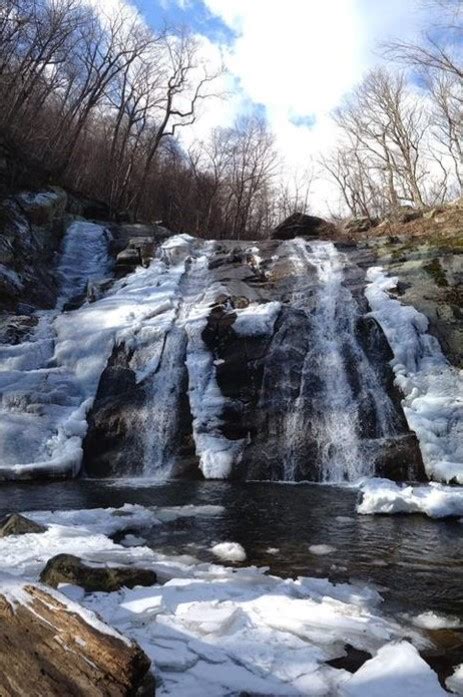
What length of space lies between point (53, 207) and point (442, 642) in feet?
63.4

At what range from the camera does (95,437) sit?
33.7 feet

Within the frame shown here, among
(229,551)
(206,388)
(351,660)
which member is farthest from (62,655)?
(206,388)

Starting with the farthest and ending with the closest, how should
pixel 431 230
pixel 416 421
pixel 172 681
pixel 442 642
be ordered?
pixel 431 230
pixel 416 421
pixel 442 642
pixel 172 681

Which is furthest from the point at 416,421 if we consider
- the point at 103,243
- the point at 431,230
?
the point at 103,243

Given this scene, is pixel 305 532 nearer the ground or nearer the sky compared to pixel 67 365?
nearer the ground

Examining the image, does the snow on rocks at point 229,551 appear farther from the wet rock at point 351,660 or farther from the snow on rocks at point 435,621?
the wet rock at point 351,660

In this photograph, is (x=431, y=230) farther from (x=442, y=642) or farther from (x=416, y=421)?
(x=442, y=642)

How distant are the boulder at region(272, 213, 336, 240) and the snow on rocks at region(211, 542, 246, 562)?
20078 mm

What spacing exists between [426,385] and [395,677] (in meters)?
8.11

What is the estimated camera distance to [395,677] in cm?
280

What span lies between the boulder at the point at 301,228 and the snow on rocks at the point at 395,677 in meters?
22.0

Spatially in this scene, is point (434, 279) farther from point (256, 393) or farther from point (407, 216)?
point (407, 216)

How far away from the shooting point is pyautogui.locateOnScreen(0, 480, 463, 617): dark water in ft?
14.6

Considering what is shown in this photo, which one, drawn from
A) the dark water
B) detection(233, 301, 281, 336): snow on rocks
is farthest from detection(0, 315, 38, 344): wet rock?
the dark water
